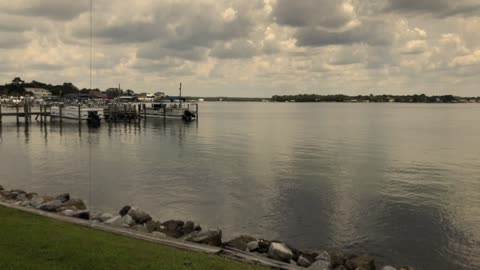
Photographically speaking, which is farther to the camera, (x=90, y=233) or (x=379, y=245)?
(x=379, y=245)

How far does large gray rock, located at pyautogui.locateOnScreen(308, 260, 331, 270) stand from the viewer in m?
11.6

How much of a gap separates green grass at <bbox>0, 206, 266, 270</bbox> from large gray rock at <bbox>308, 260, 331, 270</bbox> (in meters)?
2.82

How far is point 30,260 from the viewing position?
8352 mm

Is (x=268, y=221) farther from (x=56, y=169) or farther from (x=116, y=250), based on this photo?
(x=56, y=169)

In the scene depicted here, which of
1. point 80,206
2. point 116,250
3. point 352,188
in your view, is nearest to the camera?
point 116,250

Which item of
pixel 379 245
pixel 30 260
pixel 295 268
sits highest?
pixel 30 260

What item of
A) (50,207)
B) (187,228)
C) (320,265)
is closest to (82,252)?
(320,265)

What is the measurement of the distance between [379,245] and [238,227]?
579 cm

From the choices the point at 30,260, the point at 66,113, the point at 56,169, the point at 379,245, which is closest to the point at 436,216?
the point at 379,245

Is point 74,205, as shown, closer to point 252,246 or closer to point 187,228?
point 187,228

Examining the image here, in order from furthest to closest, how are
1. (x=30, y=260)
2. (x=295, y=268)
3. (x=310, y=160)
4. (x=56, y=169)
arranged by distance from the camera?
(x=310, y=160) → (x=56, y=169) → (x=295, y=268) → (x=30, y=260)

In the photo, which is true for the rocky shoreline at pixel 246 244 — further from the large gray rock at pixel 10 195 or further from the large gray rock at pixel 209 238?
the large gray rock at pixel 10 195

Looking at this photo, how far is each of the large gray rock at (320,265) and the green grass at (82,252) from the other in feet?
9.25

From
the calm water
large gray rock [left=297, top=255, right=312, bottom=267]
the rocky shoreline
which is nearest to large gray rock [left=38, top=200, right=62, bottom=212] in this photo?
the rocky shoreline
